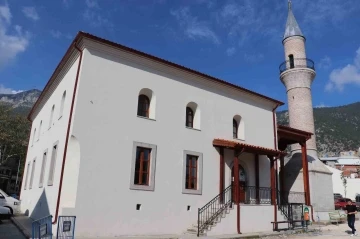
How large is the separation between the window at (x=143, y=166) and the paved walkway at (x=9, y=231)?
181 inches

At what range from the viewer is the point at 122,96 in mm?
13273

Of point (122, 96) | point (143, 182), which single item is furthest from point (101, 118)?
point (143, 182)

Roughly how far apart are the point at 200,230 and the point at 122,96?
21.4ft

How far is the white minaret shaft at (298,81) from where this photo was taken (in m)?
21.8

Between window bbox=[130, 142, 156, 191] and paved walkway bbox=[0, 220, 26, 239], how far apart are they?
4.61 m

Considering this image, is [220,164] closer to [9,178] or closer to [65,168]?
[65,168]

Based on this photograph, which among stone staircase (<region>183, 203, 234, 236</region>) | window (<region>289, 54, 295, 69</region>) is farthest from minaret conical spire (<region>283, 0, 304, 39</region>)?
stone staircase (<region>183, 203, 234, 236</region>)

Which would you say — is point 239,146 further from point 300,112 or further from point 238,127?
point 300,112

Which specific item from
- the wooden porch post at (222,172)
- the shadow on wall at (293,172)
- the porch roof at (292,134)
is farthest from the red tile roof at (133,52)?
the shadow on wall at (293,172)

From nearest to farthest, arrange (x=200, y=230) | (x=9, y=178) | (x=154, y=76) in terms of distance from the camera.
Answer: (x=200, y=230)
(x=154, y=76)
(x=9, y=178)

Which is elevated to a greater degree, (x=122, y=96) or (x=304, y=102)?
(x=304, y=102)

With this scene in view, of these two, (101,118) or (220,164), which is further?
(220,164)

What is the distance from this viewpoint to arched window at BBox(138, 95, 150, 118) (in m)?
14.2

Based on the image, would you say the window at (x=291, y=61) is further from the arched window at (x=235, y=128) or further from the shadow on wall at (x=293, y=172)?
the arched window at (x=235, y=128)
